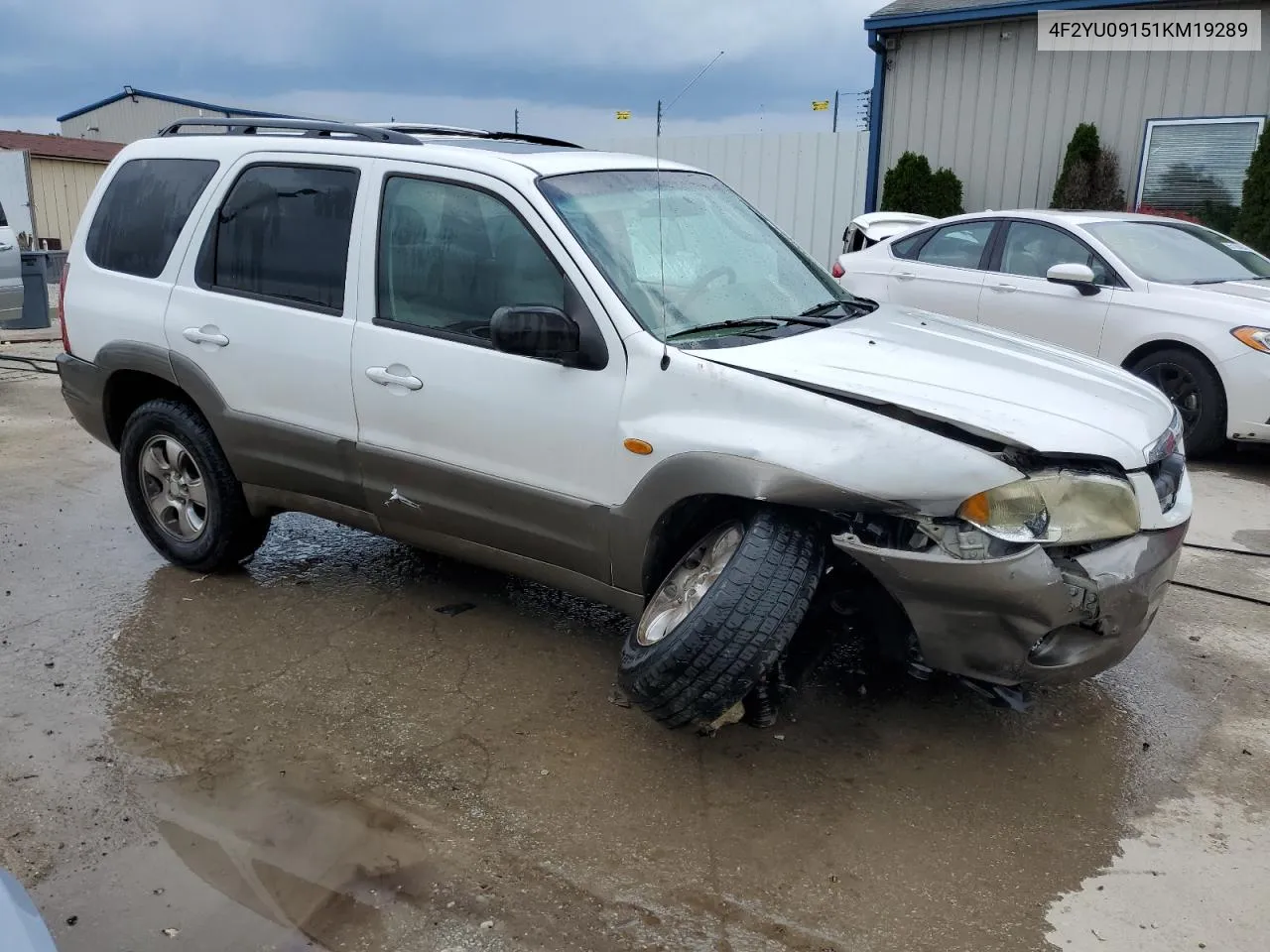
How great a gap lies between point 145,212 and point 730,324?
9.08 ft

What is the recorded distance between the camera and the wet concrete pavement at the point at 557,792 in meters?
2.66

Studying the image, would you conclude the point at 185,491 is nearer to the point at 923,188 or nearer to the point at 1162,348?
the point at 1162,348

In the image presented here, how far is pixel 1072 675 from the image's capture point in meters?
2.99

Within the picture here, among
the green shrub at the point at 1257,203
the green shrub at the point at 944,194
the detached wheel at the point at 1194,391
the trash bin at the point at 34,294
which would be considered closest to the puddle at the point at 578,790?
the detached wheel at the point at 1194,391

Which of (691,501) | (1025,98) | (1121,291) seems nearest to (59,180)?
(1025,98)

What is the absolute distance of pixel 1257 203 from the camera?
35.0 ft

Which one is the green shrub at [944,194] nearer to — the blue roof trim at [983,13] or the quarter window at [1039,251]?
the blue roof trim at [983,13]

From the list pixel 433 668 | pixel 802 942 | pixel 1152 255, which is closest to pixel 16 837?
pixel 433 668

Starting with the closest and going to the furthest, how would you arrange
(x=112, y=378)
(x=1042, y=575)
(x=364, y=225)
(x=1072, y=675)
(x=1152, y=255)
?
(x=1042, y=575) → (x=1072, y=675) → (x=364, y=225) → (x=112, y=378) → (x=1152, y=255)

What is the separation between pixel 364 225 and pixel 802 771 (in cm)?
250

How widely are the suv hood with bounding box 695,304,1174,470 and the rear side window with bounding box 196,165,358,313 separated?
1.63 metres

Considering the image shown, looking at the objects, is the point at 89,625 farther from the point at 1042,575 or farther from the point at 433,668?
the point at 1042,575

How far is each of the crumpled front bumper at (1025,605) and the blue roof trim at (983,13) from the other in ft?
34.2

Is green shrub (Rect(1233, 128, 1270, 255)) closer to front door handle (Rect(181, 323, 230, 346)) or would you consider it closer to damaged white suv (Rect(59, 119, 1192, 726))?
damaged white suv (Rect(59, 119, 1192, 726))
